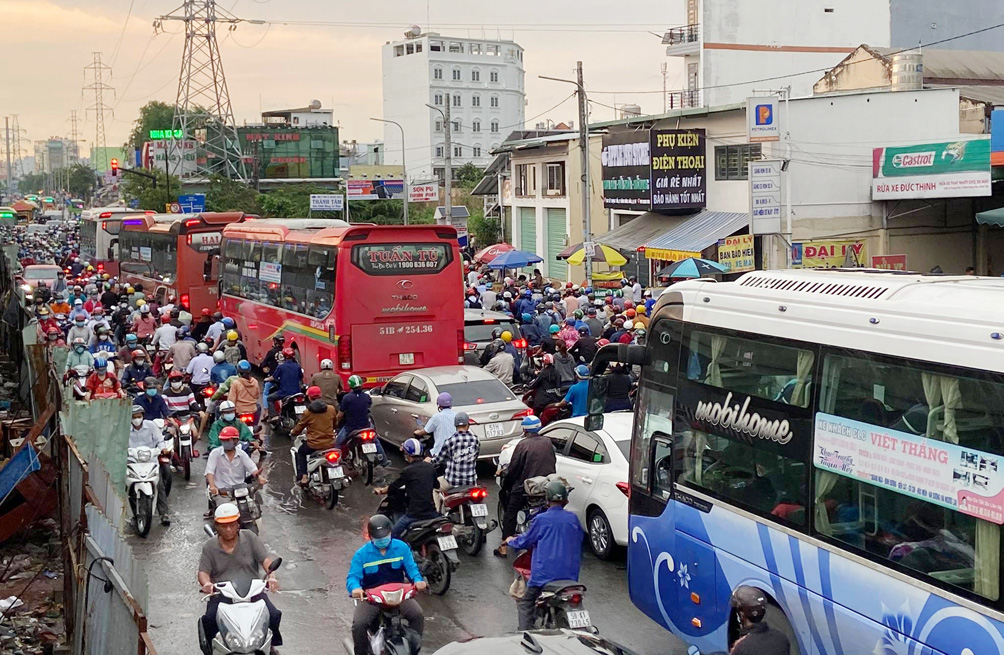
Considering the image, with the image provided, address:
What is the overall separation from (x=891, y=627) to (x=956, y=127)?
31.2 m

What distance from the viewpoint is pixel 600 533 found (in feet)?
38.6

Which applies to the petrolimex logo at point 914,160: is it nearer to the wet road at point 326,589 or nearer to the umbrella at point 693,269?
the umbrella at point 693,269

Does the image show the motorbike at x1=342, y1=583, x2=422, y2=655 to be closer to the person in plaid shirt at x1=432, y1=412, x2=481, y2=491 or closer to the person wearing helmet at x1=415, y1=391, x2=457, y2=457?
the person in plaid shirt at x1=432, y1=412, x2=481, y2=491

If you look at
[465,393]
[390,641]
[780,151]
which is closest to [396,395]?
[465,393]

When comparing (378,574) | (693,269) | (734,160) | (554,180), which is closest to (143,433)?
(378,574)

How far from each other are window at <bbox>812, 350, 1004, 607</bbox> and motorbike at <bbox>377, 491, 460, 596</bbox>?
182 inches

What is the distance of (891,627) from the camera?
20.3 ft

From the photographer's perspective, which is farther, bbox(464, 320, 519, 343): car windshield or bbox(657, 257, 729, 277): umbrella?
bbox(657, 257, 729, 277): umbrella

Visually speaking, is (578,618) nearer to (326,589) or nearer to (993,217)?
(326,589)

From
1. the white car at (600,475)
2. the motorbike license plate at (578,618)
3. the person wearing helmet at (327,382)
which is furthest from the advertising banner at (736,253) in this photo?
the motorbike license plate at (578,618)

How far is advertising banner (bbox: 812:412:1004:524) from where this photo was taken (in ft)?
18.4

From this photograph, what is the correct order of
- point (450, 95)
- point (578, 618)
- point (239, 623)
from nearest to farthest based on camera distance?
point (239, 623), point (578, 618), point (450, 95)

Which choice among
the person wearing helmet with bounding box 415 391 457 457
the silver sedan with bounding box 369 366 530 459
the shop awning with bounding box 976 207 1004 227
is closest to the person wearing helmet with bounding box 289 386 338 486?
the silver sedan with bounding box 369 366 530 459

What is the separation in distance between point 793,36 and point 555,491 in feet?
169
